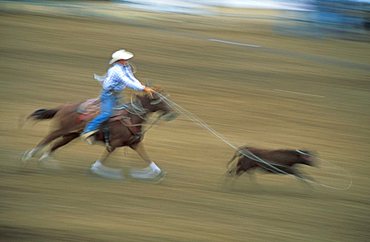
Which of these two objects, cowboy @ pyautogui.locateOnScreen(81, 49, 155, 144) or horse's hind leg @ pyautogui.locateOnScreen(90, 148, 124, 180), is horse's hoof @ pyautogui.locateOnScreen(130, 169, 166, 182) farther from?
cowboy @ pyautogui.locateOnScreen(81, 49, 155, 144)

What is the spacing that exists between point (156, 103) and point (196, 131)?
3.75 m

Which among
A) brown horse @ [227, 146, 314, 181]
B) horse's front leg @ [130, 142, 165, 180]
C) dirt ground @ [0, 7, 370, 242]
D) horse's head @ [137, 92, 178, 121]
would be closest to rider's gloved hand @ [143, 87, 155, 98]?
horse's head @ [137, 92, 178, 121]

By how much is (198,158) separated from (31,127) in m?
3.23

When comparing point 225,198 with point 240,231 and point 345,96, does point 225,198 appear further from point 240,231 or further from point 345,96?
point 345,96

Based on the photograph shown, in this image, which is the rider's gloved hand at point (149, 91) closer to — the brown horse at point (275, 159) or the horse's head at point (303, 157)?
the brown horse at point (275, 159)

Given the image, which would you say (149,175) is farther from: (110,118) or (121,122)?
(110,118)

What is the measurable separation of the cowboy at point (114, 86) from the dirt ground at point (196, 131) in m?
0.81

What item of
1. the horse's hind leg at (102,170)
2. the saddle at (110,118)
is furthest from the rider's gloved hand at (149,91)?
the horse's hind leg at (102,170)

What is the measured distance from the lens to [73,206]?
10070 mm

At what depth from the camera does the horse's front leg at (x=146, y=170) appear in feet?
36.9

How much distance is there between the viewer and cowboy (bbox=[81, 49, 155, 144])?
1067cm

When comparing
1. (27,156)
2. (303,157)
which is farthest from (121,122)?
(303,157)

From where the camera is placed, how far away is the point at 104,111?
10.9m

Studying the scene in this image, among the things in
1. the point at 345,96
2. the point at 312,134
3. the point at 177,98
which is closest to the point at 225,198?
the point at 312,134
